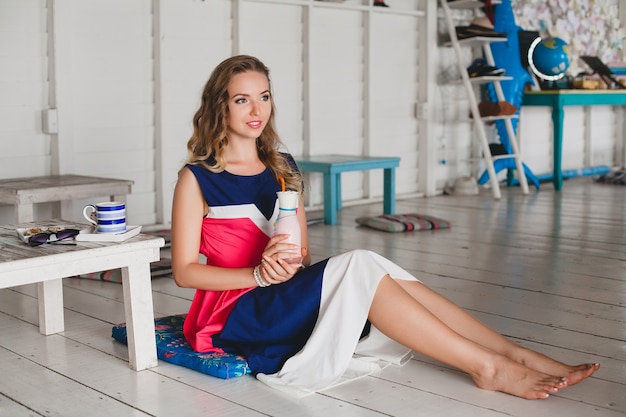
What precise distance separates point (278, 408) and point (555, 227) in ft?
10.5

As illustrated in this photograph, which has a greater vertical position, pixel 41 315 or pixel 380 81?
pixel 380 81

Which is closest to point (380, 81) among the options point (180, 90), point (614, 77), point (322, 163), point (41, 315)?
point (322, 163)

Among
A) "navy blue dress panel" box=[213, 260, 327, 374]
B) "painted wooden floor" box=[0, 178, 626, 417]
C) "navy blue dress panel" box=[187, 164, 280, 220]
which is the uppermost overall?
"navy blue dress panel" box=[187, 164, 280, 220]

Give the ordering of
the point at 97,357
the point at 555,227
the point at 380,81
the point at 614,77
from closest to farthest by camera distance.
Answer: the point at 97,357 → the point at 555,227 → the point at 380,81 → the point at 614,77

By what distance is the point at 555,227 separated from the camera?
195 inches

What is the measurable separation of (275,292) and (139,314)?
40cm

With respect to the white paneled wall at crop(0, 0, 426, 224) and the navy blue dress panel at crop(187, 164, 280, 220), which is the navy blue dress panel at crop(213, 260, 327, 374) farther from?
the white paneled wall at crop(0, 0, 426, 224)

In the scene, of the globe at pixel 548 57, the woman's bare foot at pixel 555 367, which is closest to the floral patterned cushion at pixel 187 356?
the woman's bare foot at pixel 555 367

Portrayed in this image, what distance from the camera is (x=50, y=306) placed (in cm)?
283

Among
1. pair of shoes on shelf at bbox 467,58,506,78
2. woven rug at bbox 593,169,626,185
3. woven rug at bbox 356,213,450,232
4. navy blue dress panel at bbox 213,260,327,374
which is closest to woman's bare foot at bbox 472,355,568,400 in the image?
navy blue dress panel at bbox 213,260,327,374

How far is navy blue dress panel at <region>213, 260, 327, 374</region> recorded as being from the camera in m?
2.24

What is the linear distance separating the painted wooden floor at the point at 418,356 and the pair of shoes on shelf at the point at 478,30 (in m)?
1.72

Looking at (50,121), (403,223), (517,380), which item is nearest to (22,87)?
(50,121)

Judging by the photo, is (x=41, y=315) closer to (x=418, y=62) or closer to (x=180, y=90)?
(x=180, y=90)
